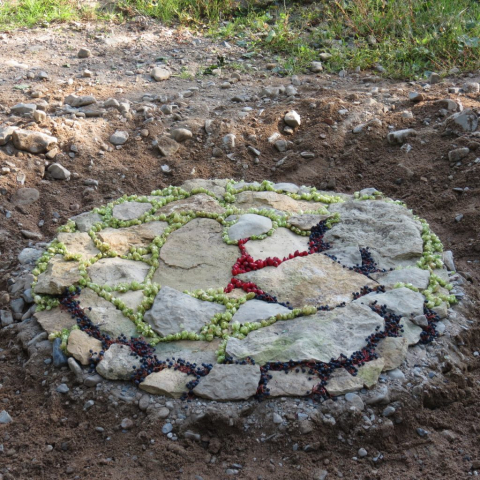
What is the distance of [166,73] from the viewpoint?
7.23m

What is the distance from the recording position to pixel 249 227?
484 centimetres

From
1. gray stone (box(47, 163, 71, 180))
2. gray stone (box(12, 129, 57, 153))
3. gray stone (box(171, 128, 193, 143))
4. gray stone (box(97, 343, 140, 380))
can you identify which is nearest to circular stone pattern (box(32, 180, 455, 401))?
gray stone (box(97, 343, 140, 380))

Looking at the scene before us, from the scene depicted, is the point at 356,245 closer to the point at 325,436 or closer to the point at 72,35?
the point at 325,436

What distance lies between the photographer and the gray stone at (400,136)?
6117 millimetres

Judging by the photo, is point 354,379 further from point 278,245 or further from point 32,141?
point 32,141

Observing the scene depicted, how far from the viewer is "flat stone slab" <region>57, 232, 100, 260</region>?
4.63 m

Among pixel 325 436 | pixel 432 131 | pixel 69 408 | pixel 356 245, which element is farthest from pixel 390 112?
pixel 69 408

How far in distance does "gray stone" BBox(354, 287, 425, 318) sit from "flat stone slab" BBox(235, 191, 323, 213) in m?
1.22

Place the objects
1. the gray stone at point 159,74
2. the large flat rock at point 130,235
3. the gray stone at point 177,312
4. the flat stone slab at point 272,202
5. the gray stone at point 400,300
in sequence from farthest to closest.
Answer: the gray stone at point 159,74, the flat stone slab at point 272,202, the large flat rock at point 130,235, the gray stone at point 400,300, the gray stone at point 177,312

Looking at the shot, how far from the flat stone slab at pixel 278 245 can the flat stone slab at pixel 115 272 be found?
0.82 metres

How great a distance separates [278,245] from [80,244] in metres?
1.53

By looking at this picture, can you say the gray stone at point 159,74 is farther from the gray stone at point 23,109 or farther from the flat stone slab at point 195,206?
the flat stone slab at point 195,206

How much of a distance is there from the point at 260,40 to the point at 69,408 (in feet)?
19.5

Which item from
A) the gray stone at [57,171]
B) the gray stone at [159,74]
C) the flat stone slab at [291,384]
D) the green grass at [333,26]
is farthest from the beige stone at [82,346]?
the green grass at [333,26]
